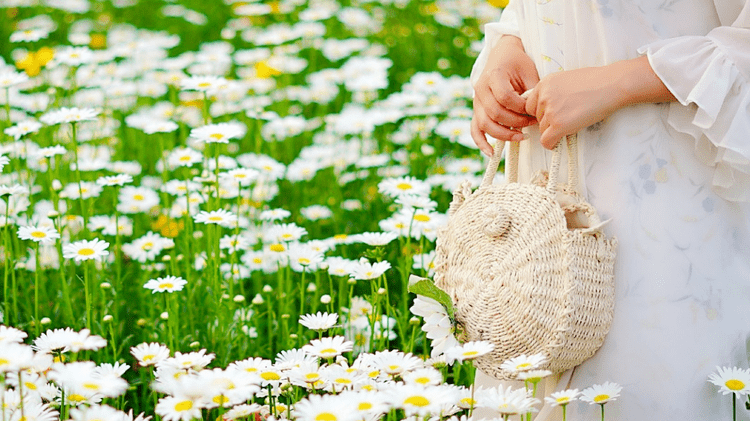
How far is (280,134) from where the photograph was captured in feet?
9.13

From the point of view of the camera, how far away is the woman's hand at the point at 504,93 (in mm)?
1285

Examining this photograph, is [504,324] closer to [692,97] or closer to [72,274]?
[692,97]

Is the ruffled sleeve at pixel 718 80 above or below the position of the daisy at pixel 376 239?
above

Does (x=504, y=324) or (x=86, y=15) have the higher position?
(x=86, y=15)

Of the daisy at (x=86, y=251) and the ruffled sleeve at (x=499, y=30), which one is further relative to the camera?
the daisy at (x=86, y=251)

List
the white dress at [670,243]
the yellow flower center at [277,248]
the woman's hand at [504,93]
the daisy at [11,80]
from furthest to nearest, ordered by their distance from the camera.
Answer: the daisy at [11,80] → the yellow flower center at [277,248] → the woman's hand at [504,93] → the white dress at [670,243]

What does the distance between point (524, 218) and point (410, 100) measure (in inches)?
56.7

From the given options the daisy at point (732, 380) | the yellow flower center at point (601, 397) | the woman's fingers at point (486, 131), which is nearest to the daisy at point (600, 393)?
the yellow flower center at point (601, 397)

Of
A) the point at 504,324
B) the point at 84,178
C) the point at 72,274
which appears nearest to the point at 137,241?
the point at 72,274

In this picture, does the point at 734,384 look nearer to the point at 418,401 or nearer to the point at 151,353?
the point at 418,401

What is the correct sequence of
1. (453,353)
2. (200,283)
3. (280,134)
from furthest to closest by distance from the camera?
(280,134), (200,283), (453,353)

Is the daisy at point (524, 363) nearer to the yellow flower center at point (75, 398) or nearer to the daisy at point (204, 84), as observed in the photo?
the yellow flower center at point (75, 398)

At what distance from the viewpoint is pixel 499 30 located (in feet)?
4.74

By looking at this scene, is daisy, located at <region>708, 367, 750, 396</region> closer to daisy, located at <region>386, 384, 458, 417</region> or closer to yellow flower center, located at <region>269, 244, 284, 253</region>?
daisy, located at <region>386, 384, 458, 417</region>
